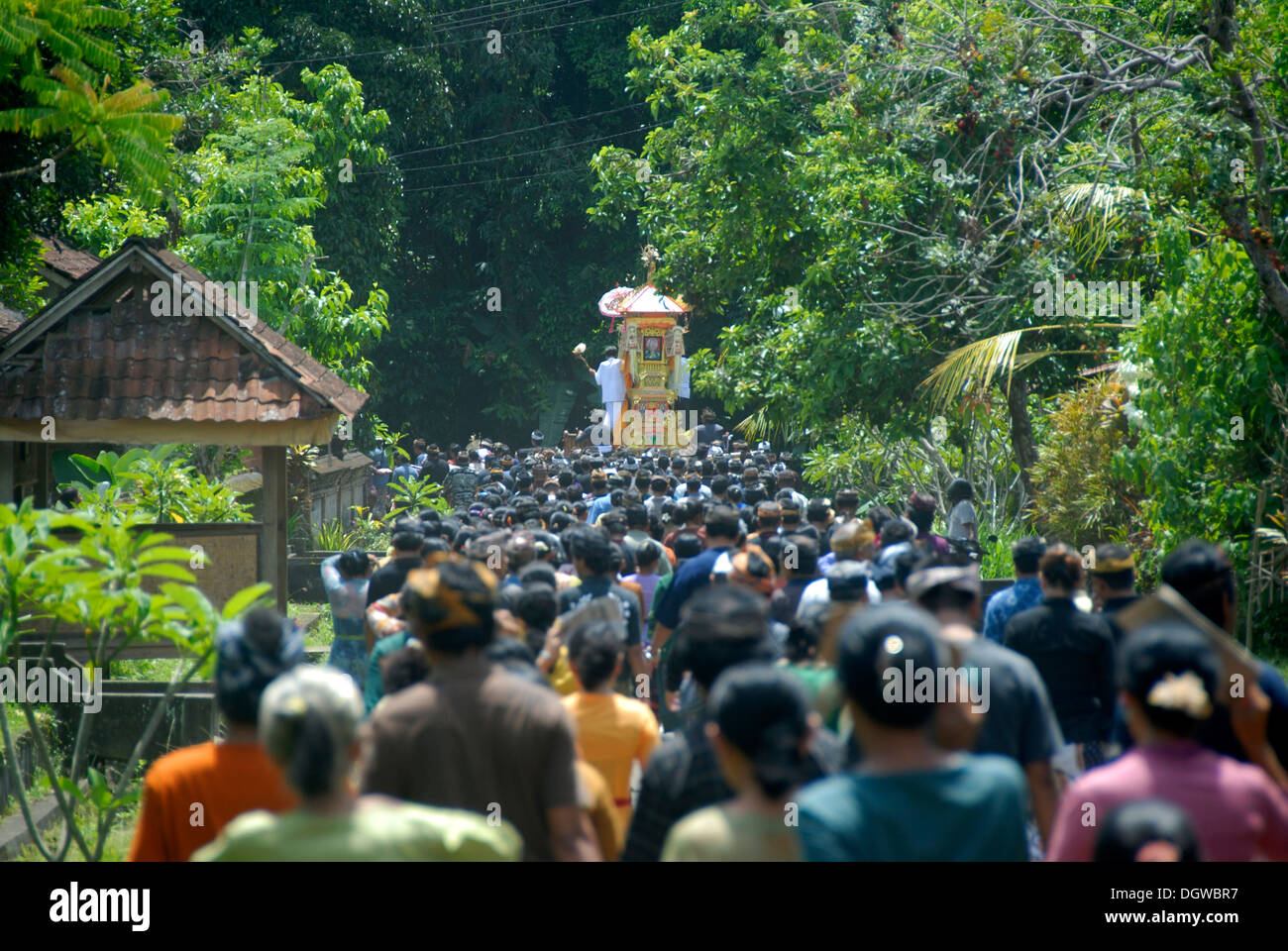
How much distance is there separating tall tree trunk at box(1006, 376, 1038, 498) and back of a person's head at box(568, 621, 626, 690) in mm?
11400

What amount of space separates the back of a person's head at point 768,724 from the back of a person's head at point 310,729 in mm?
890

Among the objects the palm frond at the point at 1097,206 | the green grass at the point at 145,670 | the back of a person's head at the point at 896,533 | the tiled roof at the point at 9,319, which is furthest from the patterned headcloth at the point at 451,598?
the tiled roof at the point at 9,319

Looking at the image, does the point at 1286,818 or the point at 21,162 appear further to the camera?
the point at 21,162

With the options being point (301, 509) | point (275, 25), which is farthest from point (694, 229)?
point (275, 25)

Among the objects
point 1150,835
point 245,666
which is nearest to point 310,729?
point 245,666

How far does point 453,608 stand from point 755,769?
132 cm

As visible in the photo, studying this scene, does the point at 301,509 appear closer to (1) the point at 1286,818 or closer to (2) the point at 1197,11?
(2) the point at 1197,11

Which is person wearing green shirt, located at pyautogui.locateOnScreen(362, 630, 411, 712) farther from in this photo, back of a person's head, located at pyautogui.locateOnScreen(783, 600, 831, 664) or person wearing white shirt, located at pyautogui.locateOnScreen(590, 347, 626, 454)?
person wearing white shirt, located at pyautogui.locateOnScreen(590, 347, 626, 454)

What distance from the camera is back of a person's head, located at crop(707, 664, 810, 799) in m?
3.22

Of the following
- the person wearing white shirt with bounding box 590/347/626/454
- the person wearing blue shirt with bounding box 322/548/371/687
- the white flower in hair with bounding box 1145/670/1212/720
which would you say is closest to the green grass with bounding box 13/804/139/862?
the person wearing blue shirt with bounding box 322/548/371/687

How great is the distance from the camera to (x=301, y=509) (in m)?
19.0

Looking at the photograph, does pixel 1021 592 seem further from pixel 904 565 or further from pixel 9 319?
pixel 9 319

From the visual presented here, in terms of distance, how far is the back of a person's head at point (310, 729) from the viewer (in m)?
3.04

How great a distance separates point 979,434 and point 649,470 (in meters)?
4.85
